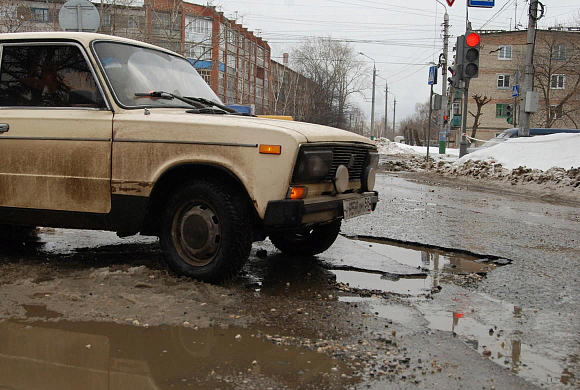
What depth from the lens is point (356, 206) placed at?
15.3 ft

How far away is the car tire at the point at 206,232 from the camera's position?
4.11 m

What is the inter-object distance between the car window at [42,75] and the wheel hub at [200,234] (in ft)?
4.30

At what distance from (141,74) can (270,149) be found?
1.53 m

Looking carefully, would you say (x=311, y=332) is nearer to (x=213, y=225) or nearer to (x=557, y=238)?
(x=213, y=225)

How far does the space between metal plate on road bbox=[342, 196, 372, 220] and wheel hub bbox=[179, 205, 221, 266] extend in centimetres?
96

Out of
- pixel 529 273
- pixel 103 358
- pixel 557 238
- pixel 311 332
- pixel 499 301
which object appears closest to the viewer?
pixel 103 358

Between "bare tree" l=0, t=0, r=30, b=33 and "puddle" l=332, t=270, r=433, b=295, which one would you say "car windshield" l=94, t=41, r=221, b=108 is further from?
"bare tree" l=0, t=0, r=30, b=33

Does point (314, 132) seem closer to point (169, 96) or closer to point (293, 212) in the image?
point (293, 212)

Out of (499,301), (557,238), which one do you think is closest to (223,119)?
(499,301)

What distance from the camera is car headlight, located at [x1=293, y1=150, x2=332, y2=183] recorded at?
13.2 ft

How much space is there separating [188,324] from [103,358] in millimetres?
567

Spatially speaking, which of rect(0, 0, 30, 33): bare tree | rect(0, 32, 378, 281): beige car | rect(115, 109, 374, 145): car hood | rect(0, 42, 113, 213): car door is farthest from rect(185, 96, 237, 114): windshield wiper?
rect(0, 0, 30, 33): bare tree

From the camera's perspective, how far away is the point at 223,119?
426 cm

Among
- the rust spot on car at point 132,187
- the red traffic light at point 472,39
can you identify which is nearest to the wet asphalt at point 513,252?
the rust spot on car at point 132,187
